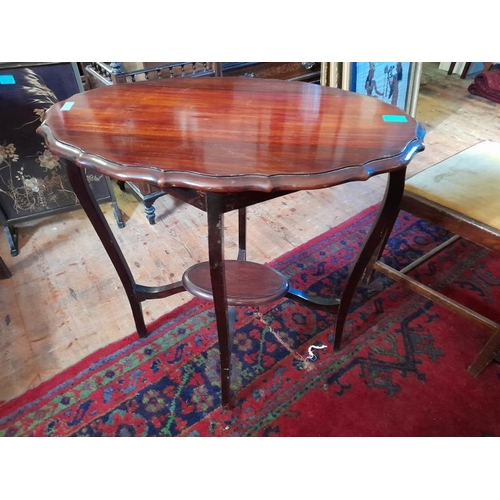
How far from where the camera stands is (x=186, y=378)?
4.47 feet

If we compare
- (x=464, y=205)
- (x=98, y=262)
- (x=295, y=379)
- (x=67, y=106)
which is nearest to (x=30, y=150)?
(x=98, y=262)

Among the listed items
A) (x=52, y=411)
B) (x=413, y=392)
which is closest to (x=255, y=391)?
(x=413, y=392)

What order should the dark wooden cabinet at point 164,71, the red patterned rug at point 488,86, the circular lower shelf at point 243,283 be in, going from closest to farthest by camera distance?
1. the circular lower shelf at point 243,283
2. the dark wooden cabinet at point 164,71
3. the red patterned rug at point 488,86

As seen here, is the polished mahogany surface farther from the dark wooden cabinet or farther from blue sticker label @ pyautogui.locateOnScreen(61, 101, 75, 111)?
the dark wooden cabinet

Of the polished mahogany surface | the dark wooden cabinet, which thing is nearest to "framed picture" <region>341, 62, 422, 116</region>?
the dark wooden cabinet

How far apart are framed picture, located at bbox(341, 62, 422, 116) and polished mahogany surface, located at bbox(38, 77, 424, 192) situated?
58.8 inches

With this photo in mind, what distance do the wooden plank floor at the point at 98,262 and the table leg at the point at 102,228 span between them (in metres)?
0.16

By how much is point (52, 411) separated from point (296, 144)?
111cm

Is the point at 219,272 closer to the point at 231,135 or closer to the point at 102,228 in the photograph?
the point at 231,135

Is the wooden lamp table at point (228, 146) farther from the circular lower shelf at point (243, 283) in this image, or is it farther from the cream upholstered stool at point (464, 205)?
the cream upholstered stool at point (464, 205)

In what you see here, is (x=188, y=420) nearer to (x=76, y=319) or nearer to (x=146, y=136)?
(x=76, y=319)

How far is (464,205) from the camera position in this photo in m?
1.29

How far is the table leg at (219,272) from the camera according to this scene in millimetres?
843

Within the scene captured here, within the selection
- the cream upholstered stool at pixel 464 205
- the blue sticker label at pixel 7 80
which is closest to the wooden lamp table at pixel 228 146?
the cream upholstered stool at pixel 464 205
